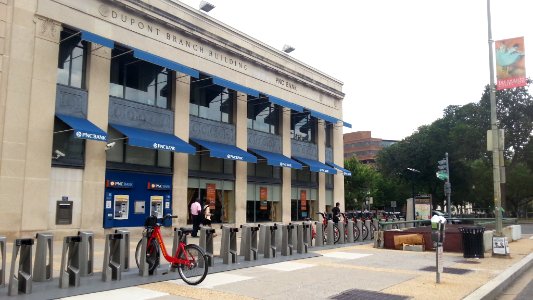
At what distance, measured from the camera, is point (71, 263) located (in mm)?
7402

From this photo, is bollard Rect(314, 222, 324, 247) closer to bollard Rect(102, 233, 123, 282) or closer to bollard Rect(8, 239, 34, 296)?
bollard Rect(102, 233, 123, 282)

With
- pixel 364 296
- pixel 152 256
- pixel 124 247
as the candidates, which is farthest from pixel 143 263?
pixel 364 296

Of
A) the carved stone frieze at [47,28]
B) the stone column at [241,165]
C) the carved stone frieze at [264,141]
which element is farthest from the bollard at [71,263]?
the carved stone frieze at [264,141]

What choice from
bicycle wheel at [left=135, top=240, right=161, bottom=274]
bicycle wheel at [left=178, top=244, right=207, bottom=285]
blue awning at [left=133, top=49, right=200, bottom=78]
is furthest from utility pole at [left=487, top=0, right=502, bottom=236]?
blue awning at [left=133, top=49, right=200, bottom=78]

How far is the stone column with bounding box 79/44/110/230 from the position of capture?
1599 cm

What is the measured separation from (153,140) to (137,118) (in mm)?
1739

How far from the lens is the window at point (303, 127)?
93.4ft

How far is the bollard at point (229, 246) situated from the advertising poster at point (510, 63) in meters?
9.50

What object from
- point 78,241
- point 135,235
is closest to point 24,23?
point 135,235

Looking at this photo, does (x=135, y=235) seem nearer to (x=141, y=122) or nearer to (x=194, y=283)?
(x=141, y=122)

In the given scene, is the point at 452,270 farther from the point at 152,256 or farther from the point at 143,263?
the point at 143,263

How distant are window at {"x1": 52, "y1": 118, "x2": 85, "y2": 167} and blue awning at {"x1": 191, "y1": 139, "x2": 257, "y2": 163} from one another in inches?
221

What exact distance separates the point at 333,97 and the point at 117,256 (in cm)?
2578

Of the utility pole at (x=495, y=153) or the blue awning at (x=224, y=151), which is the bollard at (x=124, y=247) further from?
the blue awning at (x=224, y=151)
